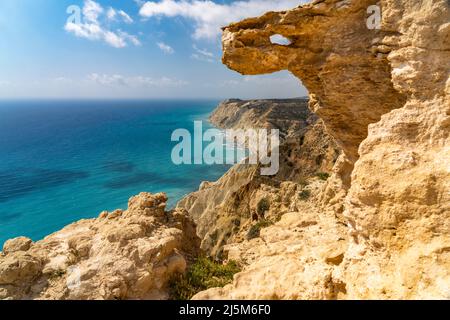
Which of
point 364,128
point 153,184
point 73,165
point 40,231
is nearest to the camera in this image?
point 364,128

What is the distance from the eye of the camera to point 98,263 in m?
8.91

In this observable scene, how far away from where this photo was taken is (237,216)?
2489 centimetres

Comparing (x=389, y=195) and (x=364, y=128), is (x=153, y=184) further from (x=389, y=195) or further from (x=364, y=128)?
(x=389, y=195)

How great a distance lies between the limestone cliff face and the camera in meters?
5.37

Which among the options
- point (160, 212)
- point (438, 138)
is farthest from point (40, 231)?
point (438, 138)

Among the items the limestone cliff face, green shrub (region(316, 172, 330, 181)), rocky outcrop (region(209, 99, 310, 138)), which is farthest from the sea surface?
the limestone cliff face

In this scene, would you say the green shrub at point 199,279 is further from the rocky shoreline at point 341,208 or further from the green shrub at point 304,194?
the green shrub at point 304,194

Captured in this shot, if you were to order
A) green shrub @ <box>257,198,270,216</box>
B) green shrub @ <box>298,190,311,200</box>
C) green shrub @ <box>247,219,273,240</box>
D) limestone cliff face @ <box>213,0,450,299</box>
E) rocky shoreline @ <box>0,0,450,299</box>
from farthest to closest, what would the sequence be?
green shrub @ <box>257,198,270,216</box> < green shrub @ <box>298,190,311,200</box> < green shrub @ <box>247,219,273,240</box> < rocky shoreline @ <box>0,0,450,299</box> < limestone cliff face @ <box>213,0,450,299</box>

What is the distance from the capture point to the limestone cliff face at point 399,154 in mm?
5366

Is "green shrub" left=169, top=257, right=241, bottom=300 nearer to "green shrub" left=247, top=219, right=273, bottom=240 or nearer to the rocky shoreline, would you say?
the rocky shoreline

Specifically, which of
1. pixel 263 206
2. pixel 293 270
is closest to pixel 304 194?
pixel 263 206

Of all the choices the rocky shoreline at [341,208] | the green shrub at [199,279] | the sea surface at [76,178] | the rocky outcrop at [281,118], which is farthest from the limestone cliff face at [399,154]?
the rocky outcrop at [281,118]

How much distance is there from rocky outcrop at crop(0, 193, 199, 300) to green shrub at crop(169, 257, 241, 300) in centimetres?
31
